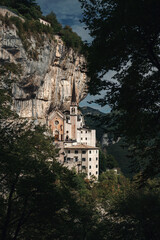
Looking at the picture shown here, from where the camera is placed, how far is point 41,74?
54375 mm

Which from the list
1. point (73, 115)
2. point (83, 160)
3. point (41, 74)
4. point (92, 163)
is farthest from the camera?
point (73, 115)

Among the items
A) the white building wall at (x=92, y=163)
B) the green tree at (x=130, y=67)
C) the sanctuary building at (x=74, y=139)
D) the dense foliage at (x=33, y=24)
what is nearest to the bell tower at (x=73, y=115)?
the sanctuary building at (x=74, y=139)

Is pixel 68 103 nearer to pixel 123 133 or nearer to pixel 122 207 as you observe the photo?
pixel 122 207

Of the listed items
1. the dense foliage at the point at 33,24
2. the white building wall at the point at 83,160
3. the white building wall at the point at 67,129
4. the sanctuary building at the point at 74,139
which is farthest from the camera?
the white building wall at the point at 67,129

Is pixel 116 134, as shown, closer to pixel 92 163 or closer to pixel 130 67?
pixel 130 67

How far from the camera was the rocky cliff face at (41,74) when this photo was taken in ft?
154

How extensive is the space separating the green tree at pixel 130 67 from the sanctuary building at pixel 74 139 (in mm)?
47233

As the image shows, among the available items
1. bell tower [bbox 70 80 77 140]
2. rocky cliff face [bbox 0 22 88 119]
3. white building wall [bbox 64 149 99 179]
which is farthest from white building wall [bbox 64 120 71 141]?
white building wall [bbox 64 149 99 179]

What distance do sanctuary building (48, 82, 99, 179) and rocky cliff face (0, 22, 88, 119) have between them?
3.15 m

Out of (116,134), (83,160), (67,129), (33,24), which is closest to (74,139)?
(67,129)

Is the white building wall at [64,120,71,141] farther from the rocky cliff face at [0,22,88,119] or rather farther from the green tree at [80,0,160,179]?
the green tree at [80,0,160,179]

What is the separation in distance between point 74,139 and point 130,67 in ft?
189

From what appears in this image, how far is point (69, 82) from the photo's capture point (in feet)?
224

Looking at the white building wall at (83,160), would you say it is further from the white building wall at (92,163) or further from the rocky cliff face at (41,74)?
the rocky cliff face at (41,74)
